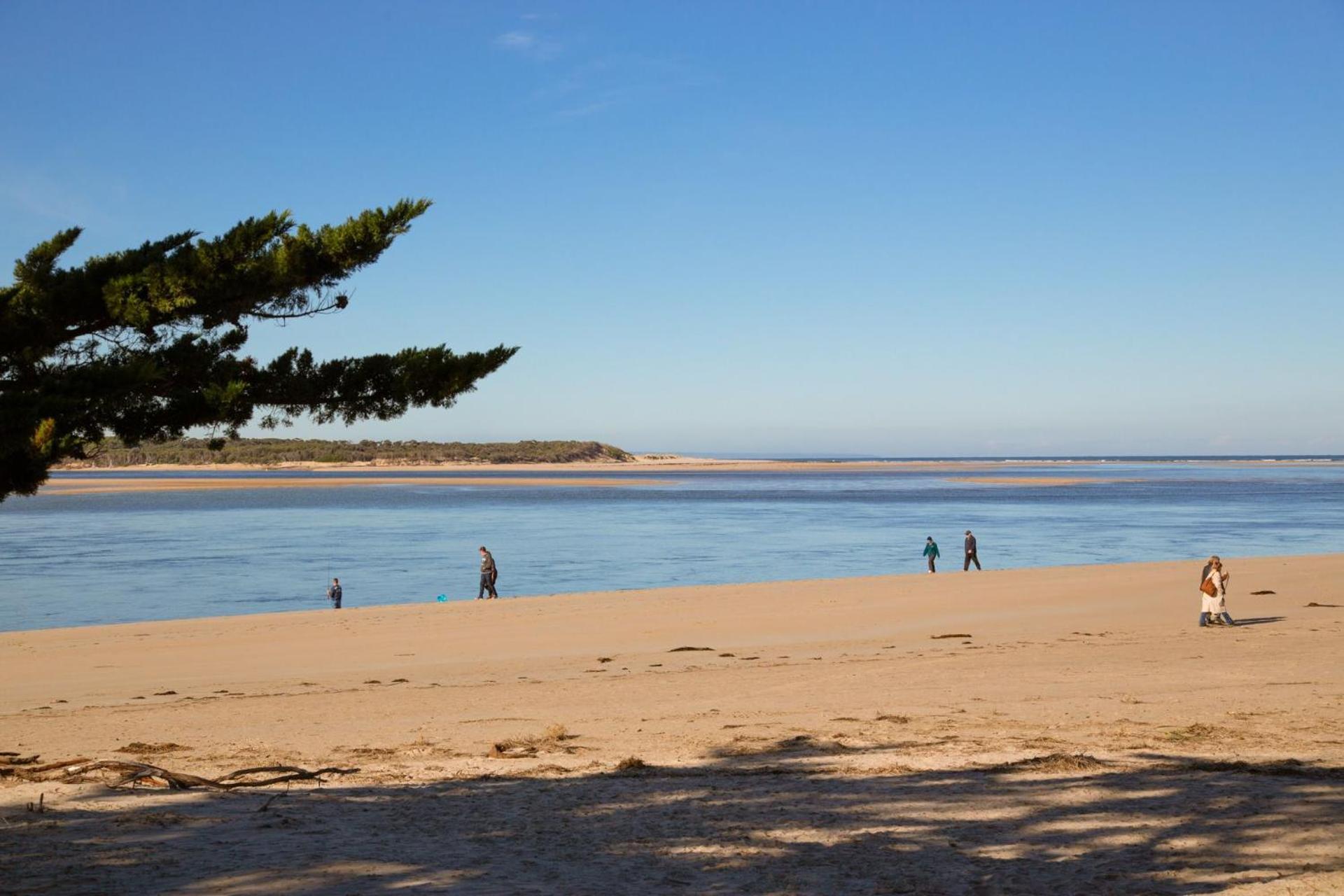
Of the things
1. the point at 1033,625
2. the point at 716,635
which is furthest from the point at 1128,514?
the point at 716,635

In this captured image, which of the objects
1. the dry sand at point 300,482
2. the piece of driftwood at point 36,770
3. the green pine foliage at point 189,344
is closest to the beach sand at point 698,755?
the piece of driftwood at point 36,770

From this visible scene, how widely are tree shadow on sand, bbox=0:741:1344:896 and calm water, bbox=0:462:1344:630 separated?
17.3 m

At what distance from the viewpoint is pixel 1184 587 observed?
80.1ft

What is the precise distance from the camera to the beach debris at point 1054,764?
26.2 ft

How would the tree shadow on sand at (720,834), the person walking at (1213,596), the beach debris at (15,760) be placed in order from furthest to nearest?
1. the person walking at (1213,596)
2. the beach debris at (15,760)
3. the tree shadow on sand at (720,834)

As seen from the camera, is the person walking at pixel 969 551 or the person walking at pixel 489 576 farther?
the person walking at pixel 969 551

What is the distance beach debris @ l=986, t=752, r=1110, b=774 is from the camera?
8.00 m

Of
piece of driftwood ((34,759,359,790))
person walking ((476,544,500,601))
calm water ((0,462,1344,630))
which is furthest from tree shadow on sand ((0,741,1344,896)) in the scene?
calm water ((0,462,1344,630))

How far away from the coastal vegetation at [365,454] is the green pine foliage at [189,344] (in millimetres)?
151123

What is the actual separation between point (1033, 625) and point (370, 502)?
5549cm

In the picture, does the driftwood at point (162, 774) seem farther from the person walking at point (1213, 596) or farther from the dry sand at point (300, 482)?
the dry sand at point (300, 482)

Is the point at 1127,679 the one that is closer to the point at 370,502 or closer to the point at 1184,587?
the point at 1184,587

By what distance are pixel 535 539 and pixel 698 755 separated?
110 ft

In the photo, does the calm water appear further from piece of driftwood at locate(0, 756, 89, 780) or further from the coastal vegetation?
the coastal vegetation
